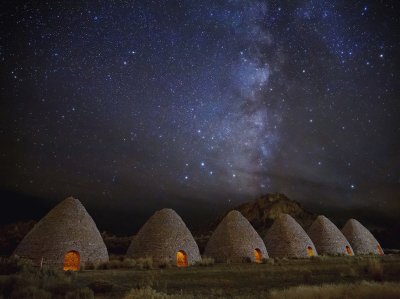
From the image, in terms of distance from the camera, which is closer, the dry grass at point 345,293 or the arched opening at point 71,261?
the dry grass at point 345,293

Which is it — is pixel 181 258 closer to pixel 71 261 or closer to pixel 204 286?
pixel 71 261

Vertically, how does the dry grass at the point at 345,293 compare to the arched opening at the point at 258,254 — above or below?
below

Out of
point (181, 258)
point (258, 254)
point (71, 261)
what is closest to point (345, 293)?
point (181, 258)

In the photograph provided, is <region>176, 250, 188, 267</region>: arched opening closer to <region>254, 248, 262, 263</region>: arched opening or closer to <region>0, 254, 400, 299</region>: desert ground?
<region>254, 248, 262, 263</region>: arched opening

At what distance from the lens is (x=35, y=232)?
16.3 m

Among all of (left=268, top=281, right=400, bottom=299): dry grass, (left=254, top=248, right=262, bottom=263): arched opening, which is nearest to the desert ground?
(left=268, top=281, right=400, bottom=299): dry grass

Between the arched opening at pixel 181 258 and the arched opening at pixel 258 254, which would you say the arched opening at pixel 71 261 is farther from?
the arched opening at pixel 258 254

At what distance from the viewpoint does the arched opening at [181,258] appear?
18.8 meters

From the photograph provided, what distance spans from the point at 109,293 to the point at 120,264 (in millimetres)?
7994

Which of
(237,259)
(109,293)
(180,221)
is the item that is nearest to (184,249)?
(180,221)

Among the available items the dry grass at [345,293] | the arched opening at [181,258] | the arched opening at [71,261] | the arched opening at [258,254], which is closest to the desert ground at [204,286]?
the dry grass at [345,293]

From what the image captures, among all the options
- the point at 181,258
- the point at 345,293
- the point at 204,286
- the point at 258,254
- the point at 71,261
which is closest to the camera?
the point at 345,293

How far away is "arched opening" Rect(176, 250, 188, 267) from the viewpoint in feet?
61.8

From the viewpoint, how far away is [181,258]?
19.4 m
